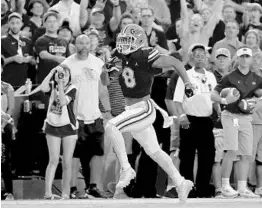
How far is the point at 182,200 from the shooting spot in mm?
11711

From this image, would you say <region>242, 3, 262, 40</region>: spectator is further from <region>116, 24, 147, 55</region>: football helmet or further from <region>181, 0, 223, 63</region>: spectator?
<region>116, 24, 147, 55</region>: football helmet

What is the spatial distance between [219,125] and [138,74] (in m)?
2.97

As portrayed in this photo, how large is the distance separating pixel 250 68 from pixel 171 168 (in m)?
3.67

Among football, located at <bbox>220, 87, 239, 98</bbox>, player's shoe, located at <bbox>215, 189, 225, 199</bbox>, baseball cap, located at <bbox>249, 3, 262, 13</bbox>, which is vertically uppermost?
baseball cap, located at <bbox>249, 3, 262, 13</bbox>

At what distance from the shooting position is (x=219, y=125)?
14.1 meters

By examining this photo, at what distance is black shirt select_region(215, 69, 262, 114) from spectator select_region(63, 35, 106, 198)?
186cm

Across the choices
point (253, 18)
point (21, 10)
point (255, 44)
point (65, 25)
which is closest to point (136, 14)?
point (65, 25)

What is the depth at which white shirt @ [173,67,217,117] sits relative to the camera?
13.7 metres

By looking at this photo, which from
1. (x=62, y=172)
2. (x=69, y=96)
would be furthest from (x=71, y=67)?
(x=62, y=172)

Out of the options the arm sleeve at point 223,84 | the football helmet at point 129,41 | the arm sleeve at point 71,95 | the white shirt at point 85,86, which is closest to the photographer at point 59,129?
the arm sleeve at point 71,95

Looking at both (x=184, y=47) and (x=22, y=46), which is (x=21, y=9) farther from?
(x=184, y=47)

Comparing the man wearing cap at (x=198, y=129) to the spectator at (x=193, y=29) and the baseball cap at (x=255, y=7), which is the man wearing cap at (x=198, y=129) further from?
the baseball cap at (x=255, y=7)

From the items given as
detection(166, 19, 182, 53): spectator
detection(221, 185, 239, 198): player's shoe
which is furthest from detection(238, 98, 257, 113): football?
detection(166, 19, 182, 53): spectator

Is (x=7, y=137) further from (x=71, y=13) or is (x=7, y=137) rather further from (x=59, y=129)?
(x=71, y=13)
